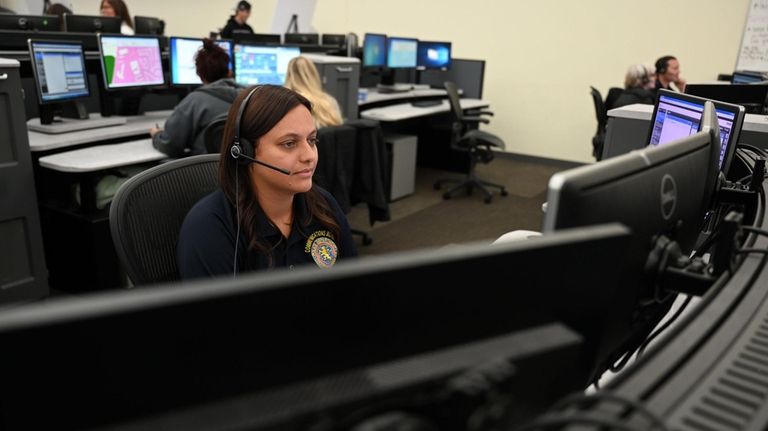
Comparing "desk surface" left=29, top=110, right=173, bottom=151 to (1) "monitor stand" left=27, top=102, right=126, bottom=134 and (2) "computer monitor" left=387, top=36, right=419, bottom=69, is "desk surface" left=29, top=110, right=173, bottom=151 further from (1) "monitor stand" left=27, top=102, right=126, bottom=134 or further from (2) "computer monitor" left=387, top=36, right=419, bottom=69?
(2) "computer monitor" left=387, top=36, right=419, bottom=69

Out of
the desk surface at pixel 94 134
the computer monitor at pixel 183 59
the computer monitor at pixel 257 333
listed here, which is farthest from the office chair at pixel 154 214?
the computer monitor at pixel 183 59

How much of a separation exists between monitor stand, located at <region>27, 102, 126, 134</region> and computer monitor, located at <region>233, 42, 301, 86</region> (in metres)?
0.97

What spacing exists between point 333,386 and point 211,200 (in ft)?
2.84

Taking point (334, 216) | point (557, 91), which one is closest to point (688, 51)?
point (557, 91)

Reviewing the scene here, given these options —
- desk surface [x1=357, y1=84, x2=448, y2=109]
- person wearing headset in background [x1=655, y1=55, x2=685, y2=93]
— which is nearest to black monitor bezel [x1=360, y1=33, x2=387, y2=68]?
desk surface [x1=357, y1=84, x2=448, y2=109]

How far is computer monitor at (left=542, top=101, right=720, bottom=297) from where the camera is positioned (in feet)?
2.02

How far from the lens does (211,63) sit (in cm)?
296

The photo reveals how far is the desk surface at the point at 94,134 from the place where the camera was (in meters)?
2.54

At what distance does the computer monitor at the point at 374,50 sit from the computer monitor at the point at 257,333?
15.0 ft

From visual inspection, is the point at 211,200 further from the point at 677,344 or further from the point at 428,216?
the point at 428,216

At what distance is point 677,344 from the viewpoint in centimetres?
65

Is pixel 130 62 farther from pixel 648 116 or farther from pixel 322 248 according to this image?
pixel 648 116

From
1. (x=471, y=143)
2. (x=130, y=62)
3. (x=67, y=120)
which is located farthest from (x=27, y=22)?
(x=471, y=143)

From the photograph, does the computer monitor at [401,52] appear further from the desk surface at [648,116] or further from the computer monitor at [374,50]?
the desk surface at [648,116]
